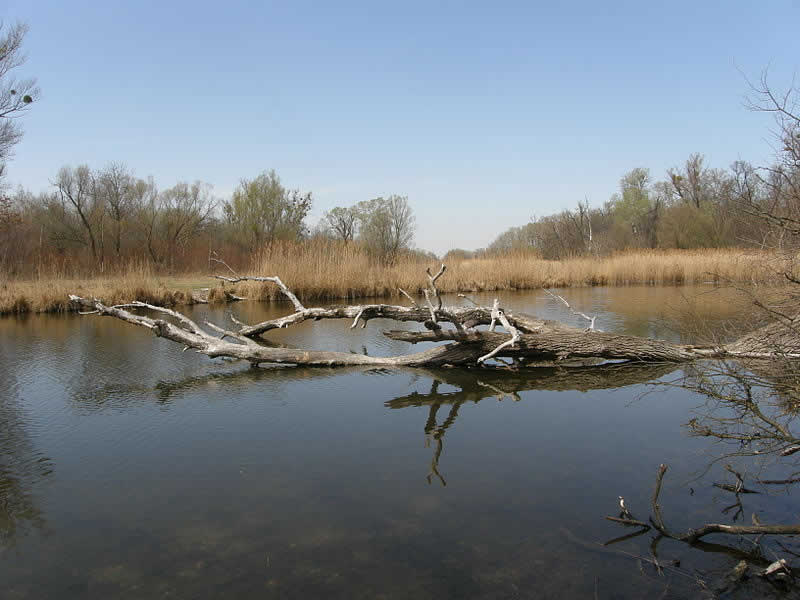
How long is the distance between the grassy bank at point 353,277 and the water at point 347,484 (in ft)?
18.0

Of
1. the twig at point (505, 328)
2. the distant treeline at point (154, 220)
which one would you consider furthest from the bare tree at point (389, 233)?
the twig at point (505, 328)

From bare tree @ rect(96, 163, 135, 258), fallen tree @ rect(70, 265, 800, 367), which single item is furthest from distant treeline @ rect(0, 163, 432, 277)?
fallen tree @ rect(70, 265, 800, 367)

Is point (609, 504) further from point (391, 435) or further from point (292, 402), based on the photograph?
point (292, 402)

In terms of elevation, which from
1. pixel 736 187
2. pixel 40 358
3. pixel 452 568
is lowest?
pixel 452 568

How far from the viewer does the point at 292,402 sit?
5.15 m

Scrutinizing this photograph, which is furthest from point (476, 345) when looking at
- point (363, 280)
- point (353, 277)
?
point (363, 280)

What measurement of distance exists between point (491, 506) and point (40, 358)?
6416 millimetres

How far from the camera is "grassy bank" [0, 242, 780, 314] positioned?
12.0 meters

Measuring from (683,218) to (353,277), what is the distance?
1917 centimetres

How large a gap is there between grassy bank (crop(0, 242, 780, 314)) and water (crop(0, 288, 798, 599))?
5.48 meters

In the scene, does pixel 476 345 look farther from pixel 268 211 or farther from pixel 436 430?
pixel 268 211

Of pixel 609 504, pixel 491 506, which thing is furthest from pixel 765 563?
pixel 491 506

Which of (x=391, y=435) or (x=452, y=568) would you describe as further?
(x=391, y=435)

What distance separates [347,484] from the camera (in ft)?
11.1
